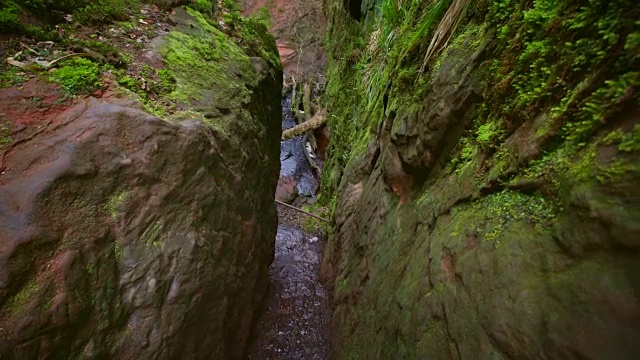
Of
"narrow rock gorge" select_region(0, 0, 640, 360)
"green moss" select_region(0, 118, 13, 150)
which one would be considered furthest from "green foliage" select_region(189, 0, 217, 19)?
"green moss" select_region(0, 118, 13, 150)

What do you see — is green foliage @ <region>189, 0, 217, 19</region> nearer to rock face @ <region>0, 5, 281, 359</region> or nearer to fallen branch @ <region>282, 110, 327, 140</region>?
rock face @ <region>0, 5, 281, 359</region>

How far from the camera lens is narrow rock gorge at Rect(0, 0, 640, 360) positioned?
112cm

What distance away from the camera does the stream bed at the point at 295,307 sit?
12.5ft

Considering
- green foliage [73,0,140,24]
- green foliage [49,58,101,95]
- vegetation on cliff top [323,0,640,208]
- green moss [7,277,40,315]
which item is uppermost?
vegetation on cliff top [323,0,640,208]

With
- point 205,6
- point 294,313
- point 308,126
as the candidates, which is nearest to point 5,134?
point 205,6

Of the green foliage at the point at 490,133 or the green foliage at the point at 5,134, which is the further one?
the green foliage at the point at 5,134

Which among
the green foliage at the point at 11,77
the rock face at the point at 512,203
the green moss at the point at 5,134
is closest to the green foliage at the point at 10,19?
the green foliage at the point at 11,77

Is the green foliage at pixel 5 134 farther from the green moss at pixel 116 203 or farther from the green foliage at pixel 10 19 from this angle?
the green foliage at pixel 10 19

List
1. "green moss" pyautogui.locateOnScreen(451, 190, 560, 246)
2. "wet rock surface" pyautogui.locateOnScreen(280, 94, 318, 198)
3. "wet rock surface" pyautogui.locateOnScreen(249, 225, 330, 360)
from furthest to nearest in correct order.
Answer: "wet rock surface" pyautogui.locateOnScreen(280, 94, 318, 198)
"wet rock surface" pyautogui.locateOnScreen(249, 225, 330, 360)
"green moss" pyautogui.locateOnScreen(451, 190, 560, 246)

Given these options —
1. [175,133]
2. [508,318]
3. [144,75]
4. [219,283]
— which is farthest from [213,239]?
[508,318]

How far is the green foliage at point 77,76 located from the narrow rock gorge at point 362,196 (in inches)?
0.5

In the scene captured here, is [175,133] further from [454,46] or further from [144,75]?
[454,46]

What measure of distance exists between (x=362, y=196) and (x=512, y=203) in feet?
8.91

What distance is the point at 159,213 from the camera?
7.17 ft
